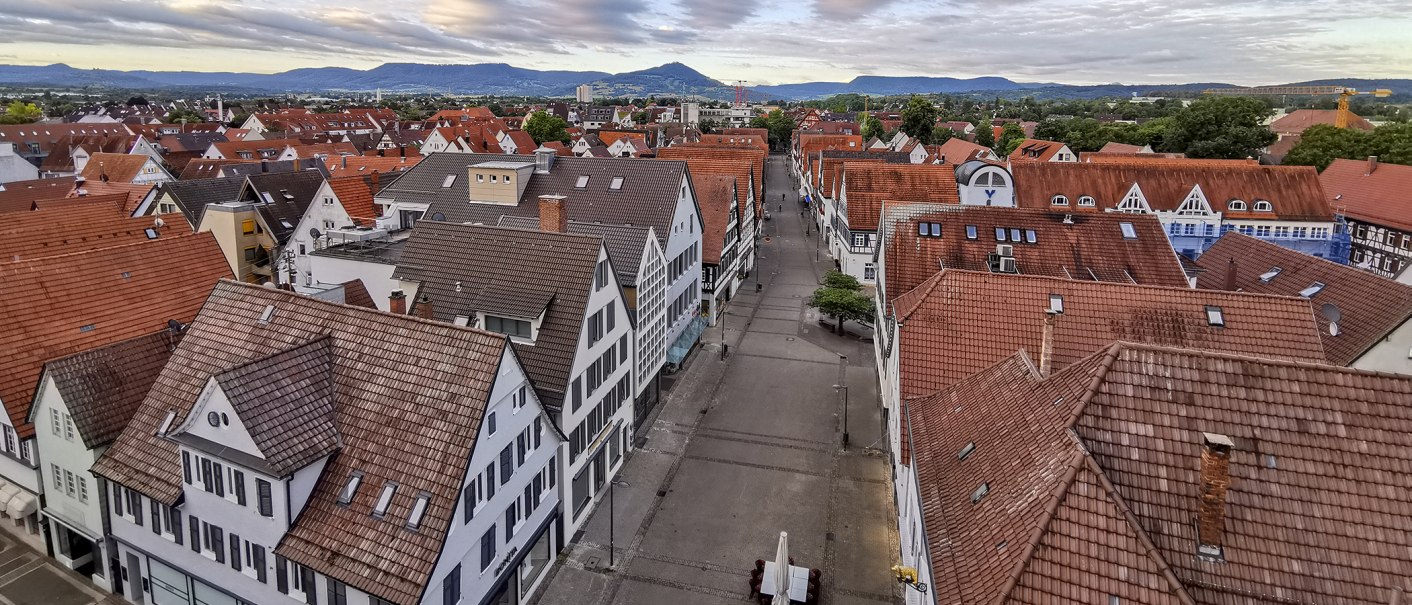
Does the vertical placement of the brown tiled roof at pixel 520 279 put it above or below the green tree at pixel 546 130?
below

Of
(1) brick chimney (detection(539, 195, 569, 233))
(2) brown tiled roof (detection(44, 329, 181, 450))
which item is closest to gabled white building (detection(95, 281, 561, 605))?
(2) brown tiled roof (detection(44, 329, 181, 450))

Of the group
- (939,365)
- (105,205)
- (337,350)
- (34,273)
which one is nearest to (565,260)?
(337,350)

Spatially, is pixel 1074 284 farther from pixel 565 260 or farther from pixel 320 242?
pixel 320 242

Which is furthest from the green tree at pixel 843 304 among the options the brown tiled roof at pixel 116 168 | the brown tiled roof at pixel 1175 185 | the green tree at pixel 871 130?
the green tree at pixel 871 130

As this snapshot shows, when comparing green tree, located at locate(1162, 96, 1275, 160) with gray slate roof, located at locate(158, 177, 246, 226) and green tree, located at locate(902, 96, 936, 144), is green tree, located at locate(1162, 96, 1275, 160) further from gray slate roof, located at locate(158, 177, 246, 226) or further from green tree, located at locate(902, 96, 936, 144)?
gray slate roof, located at locate(158, 177, 246, 226)

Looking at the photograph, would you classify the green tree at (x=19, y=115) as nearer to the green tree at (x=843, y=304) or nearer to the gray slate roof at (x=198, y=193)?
the gray slate roof at (x=198, y=193)

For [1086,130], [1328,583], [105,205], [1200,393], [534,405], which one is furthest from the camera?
[1086,130]

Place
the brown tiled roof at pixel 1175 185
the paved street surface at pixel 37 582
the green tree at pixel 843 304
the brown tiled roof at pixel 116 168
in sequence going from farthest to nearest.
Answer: the brown tiled roof at pixel 116 168, the brown tiled roof at pixel 1175 185, the green tree at pixel 843 304, the paved street surface at pixel 37 582
